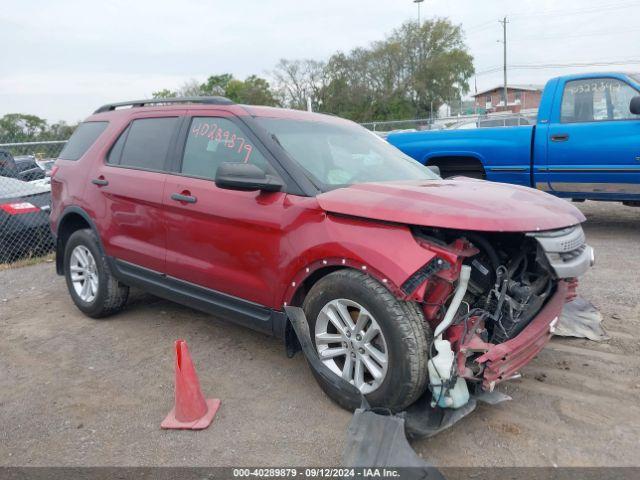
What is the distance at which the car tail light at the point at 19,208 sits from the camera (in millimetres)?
7391

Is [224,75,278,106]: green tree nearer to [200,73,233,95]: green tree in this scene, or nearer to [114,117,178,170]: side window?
[200,73,233,95]: green tree

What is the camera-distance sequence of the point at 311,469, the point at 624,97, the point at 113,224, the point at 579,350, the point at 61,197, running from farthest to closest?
the point at 624,97 < the point at 61,197 < the point at 113,224 < the point at 579,350 < the point at 311,469

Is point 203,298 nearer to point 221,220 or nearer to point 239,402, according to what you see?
point 221,220

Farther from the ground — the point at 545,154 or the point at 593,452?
the point at 545,154

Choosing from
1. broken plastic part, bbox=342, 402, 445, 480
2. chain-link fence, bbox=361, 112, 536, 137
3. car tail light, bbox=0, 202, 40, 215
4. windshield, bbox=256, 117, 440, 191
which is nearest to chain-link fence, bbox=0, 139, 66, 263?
car tail light, bbox=0, 202, 40, 215

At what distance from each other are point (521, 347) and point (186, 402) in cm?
190

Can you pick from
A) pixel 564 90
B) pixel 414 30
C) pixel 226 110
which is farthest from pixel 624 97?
pixel 414 30

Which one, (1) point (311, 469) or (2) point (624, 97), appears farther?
(2) point (624, 97)

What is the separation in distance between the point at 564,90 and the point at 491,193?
459cm

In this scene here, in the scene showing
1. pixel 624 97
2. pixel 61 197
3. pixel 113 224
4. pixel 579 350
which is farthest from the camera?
pixel 624 97

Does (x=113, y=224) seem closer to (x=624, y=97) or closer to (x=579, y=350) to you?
(x=579, y=350)

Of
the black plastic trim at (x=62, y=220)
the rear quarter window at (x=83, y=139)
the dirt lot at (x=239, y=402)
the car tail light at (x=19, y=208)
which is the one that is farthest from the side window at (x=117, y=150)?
the car tail light at (x=19, y=208)

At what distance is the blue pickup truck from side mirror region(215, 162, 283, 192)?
484cm

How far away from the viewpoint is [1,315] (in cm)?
534
